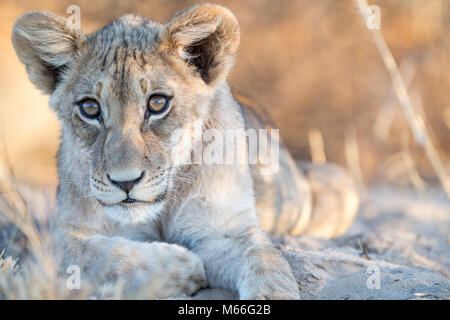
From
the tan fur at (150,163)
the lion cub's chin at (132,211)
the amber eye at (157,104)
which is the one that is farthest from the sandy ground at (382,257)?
the amber eye at (157,104)

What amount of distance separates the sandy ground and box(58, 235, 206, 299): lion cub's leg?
105 mm

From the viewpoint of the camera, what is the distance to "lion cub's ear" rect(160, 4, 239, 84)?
8.18ft

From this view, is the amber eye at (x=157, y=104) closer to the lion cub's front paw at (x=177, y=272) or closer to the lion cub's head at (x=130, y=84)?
the lion cub's head at (x=130, y=84)

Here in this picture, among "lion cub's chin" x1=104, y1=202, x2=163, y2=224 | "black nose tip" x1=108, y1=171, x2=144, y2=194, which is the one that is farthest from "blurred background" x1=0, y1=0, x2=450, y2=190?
"black nose tip" x1=108, y1=171, x2=144, y2=194

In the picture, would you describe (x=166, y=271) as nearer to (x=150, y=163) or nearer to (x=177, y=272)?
(x=177, y=272)

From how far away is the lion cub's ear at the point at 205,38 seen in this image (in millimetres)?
2494

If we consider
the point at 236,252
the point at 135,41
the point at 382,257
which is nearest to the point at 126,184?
the point at 236,252

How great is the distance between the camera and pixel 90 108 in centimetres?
245

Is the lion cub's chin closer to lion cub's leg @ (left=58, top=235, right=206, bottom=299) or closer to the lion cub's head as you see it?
the lion cub's head

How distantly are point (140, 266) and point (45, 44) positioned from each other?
3.86 feet

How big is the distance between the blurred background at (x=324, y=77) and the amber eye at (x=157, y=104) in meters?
3.57

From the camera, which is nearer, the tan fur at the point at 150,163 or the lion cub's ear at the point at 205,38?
the tan fur at the point at 150,163

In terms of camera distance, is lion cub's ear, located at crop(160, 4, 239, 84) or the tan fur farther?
lion cub's ear, located at crop(160, 4, 239, 84)
